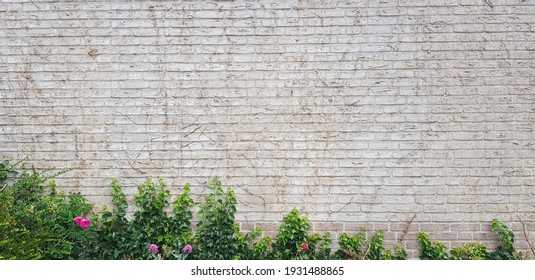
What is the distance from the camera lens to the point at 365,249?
4.23 metres

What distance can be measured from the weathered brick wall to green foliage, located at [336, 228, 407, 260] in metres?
0.09

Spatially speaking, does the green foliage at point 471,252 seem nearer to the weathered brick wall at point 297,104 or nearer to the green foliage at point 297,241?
the weathered brick wall at point 297,104

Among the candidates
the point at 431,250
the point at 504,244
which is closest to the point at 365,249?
the point at 431,250

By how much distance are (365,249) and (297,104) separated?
1.32 m

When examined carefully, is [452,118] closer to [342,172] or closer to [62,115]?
[342,172]

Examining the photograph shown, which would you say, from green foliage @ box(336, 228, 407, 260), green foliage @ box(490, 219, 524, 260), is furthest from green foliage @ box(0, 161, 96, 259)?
green foliage @ box(490, 219, 524, 260)

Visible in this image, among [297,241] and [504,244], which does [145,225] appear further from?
[504,244]

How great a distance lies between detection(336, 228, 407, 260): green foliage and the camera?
165 inches

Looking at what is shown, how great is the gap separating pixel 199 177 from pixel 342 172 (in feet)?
3.91

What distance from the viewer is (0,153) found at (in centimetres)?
434

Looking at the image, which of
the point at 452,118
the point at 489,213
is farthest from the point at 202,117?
the point at 489,213

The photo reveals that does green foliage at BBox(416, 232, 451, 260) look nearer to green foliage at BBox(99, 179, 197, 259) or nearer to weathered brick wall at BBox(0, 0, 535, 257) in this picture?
weathered brick wall at BBox(0, 0, 535, 257)

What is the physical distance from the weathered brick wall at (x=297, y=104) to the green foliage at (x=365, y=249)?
0.30 ft

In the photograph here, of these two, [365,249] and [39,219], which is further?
[365,249]
